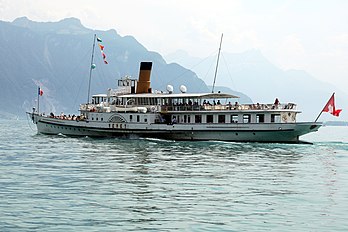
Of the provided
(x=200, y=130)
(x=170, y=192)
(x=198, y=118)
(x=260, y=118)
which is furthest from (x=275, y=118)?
(x=170, y=192)

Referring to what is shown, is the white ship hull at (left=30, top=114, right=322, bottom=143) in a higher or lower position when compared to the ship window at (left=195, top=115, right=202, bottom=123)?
lower

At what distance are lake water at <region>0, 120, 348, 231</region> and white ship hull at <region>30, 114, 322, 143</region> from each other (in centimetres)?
1091

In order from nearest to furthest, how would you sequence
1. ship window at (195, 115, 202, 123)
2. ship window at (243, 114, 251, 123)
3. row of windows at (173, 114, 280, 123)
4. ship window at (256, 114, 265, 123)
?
row of windows at (173, 114, 280, 123) → ship window at (256, 114, 265, 123) → ship window at (243, 114, 251, 123) → ship window at (195, 115, 202, 123)

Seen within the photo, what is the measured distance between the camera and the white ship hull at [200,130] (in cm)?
5900

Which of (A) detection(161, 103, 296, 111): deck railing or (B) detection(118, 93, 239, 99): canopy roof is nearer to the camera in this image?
(A) detection(161, 103, 296, 111): deck railing

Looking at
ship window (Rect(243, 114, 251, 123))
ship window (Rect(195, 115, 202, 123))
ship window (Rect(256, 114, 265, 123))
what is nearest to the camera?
ship window (Rect(256, 114, 265, 123))

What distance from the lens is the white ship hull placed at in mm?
59000

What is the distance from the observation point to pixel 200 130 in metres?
62.2

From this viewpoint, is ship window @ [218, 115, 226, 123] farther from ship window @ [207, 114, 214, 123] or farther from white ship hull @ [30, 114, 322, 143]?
ship window @ [207, 114, 214, 123]

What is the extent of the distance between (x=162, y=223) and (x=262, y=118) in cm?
4048

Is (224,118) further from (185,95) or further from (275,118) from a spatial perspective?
(185,95)

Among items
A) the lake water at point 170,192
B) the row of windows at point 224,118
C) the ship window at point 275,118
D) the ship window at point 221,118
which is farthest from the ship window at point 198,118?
the lake water at point 170,192

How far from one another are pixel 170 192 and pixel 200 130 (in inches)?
1384

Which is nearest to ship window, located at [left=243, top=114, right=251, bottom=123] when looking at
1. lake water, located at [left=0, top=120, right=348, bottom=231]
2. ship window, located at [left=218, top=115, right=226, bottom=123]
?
ship window, located at [left=218, top=115, right=226, bottom=123]
